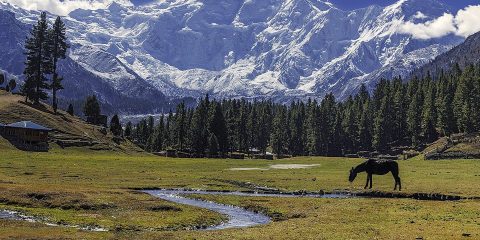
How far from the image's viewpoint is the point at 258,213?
164 feet

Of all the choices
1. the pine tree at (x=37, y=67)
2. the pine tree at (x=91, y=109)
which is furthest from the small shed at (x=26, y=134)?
the pine tree at (x=91, y=109)

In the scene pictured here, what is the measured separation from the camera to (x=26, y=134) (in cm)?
12950

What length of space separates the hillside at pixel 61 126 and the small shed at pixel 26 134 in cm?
446

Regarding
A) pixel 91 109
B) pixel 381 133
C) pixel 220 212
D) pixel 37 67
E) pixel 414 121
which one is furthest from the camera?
pixel 381 133

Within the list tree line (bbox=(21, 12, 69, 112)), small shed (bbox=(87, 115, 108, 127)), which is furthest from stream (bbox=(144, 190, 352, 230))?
small shed (bbox=(87, 115, 108, 127))

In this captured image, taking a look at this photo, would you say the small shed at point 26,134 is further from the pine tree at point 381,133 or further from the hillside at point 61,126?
the pine tree at point 381,133

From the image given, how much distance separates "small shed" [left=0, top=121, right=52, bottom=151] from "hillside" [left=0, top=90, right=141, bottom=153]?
446 cm

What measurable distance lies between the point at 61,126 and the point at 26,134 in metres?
19.5

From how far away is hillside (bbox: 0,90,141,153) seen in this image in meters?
140

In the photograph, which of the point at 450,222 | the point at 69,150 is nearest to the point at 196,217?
the point at 450,222

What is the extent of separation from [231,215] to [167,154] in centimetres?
13279

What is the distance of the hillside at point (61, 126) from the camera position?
140 metres

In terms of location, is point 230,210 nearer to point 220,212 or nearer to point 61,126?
point 220,212

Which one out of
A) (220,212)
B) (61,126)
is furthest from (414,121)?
(220,212)
